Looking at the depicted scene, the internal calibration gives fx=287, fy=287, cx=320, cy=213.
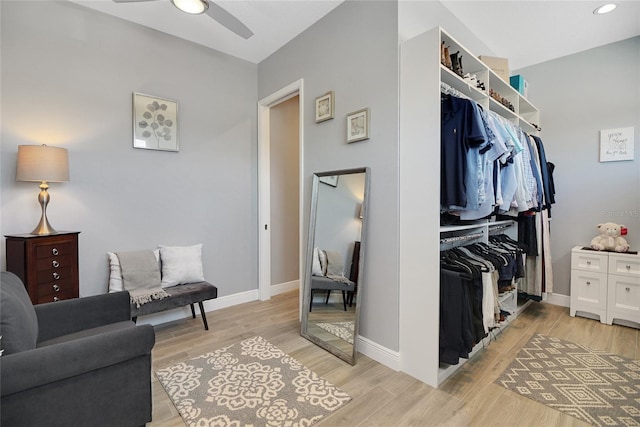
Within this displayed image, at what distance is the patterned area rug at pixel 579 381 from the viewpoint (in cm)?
171

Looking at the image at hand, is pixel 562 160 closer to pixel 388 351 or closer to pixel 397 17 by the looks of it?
pixel 397 17

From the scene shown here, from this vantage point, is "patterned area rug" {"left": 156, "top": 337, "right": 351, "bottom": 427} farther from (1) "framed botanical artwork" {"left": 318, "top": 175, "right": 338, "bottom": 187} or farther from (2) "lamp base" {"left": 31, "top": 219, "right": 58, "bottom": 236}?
(1) "framed botanical artwork" {"left": 318, "top": 175, "right": 338, "bottom": 187}

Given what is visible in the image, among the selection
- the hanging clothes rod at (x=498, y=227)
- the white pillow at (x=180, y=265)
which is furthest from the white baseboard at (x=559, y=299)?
the white pillow at (x=180, y=265)

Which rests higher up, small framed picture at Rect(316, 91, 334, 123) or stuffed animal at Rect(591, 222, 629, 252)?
small framed picture at Rect(316, 91, 334, 123)

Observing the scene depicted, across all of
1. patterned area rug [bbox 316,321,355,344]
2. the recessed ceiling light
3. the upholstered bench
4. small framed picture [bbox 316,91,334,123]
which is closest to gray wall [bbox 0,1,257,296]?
the upholstered bench

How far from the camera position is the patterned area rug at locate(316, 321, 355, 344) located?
2.35 metres

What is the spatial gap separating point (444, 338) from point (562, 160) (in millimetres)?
3033

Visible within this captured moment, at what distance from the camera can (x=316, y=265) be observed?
8.89 ft

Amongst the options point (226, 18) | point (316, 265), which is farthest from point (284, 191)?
point (226, 18)

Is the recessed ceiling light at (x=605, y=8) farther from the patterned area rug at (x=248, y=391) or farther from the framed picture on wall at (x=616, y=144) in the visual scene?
the patterned area rug at (x=248, y=391)

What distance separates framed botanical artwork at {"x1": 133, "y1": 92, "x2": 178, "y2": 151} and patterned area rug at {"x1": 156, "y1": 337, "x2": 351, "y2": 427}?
2.05 m

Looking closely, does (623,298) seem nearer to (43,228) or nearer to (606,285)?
(606,285)

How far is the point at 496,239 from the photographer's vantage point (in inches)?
120

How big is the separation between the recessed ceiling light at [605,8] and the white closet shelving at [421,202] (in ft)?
5.16
